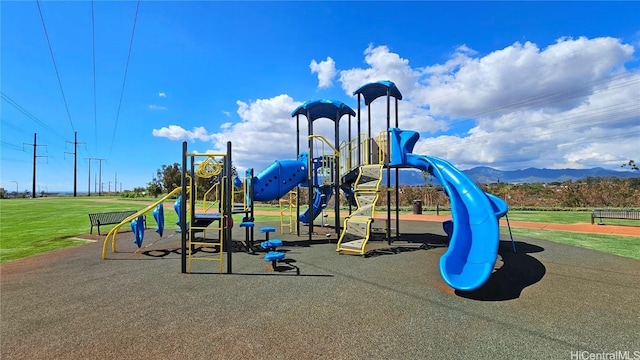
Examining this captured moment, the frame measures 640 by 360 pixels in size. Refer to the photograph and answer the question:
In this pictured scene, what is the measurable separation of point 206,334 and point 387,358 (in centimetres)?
246

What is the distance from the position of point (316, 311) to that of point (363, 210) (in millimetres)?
5534

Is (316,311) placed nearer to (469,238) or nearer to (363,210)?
(469,238)

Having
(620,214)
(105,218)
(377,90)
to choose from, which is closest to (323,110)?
(377,90)

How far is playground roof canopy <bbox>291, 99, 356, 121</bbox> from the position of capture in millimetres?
12250

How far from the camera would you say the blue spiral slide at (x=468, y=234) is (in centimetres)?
596

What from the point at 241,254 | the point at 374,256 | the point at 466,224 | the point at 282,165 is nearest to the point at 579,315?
the point at 466,224

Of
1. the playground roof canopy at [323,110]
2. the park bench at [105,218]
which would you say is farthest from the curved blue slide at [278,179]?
the park bench at [105,218]

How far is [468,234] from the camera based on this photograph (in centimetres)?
694

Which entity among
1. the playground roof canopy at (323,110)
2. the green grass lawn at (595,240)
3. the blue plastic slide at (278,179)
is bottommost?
the green grass lawn at (595,240)

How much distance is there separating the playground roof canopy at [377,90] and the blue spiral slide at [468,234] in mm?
3828

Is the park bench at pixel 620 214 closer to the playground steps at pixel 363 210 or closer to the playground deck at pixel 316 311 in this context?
the playground deck at pixel 316 311

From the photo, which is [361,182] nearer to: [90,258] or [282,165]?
[282,165]

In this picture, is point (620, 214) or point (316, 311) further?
point (620, 214)

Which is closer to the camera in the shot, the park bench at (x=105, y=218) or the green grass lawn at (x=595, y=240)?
the green grass lawn at (x=595, y=240)
